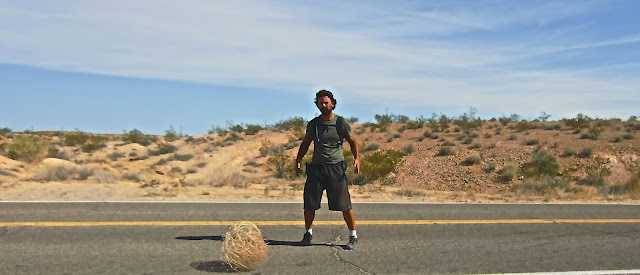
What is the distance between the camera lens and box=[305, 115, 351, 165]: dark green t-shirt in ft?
21.2

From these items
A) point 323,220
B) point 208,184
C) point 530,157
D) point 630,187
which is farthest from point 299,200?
point 530,157

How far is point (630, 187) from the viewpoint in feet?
50.6

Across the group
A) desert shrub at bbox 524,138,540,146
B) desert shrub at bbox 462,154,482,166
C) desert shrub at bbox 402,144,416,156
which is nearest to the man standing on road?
desert shrub at bbox 462,154,482,166

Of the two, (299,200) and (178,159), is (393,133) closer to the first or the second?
A: (178,159)

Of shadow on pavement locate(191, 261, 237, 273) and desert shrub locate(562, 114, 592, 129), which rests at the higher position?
desert shrub locate(562, 114, 592, 129)

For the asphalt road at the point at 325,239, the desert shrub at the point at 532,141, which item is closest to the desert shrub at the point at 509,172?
the desert shrub at the point at 532,141

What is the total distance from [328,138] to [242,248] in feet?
6.00

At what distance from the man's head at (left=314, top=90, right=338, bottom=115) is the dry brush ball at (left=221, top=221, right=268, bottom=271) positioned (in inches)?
68.3

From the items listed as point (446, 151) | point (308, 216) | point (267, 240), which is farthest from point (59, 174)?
point (446, 151)

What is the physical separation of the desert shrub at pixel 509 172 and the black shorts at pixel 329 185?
19417 mm

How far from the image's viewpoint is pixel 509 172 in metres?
24.3

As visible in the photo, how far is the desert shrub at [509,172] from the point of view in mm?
24172

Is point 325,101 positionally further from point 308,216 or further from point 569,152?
point 569,152

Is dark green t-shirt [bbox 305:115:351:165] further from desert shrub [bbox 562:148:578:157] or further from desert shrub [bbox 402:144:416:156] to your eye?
desert shrub [bbox 562:148:578:157]
